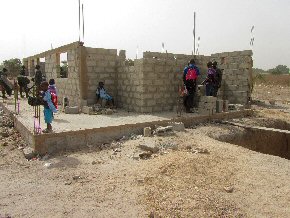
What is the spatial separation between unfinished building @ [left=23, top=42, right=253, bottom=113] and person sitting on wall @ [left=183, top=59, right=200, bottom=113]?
0.87 meters

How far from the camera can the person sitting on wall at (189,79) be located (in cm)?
918

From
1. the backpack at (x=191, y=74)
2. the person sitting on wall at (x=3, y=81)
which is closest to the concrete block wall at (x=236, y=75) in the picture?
the backpack at (x=191, y=74)

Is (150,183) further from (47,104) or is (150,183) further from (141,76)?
(141,76)

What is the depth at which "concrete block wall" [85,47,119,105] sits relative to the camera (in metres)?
10.6

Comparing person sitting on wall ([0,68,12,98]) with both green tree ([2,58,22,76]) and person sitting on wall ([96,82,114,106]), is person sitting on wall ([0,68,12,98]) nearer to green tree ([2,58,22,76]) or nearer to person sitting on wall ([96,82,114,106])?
person sitting on wall ([96,82,114,106])

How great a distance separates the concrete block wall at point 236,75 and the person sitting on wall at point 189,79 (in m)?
2.64

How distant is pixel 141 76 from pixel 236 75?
13.2 ft

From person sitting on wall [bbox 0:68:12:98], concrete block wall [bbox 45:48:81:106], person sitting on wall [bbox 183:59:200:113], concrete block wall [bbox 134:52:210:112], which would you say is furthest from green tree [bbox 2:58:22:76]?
person sitting on wall [bbox 183:59:200:113]

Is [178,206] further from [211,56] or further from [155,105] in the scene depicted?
[211,56]

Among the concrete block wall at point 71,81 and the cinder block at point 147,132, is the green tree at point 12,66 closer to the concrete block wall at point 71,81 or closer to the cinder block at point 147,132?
the concrete block wall at point 71,81

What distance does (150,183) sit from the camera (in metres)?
4.60

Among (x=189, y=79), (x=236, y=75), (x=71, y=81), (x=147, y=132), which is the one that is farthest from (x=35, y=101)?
(x=236, y=75)

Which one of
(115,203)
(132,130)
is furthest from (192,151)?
(115,203)

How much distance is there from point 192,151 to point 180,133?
141cm
